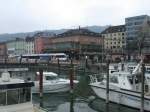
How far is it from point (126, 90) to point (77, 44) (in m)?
99.0

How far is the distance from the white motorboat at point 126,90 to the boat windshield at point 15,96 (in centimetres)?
1261

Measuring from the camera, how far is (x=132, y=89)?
30.4 metres

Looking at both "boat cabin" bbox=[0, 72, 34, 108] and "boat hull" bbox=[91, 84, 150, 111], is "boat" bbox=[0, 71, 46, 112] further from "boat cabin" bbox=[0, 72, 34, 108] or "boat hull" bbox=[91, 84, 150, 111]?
"boat hull" bbox=[91, 84, 150, 111]

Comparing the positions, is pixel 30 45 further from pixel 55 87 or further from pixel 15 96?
pixel 15 96

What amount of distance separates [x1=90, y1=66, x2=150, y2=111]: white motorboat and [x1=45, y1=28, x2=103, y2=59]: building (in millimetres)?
77378

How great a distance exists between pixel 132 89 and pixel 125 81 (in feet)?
3.75

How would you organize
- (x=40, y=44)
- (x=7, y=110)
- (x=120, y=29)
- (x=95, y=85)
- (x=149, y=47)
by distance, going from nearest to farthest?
(x=7, y=110)
(x=95, y=85)
(x=149, y=47)
(x=40, y=44)
(x=120, y=29)

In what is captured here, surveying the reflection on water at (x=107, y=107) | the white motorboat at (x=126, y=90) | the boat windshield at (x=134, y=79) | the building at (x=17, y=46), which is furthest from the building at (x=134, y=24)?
the boat windshield at (x=134, y=79)

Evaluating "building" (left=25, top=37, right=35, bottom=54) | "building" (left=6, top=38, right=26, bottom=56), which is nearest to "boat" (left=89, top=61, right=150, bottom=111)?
"building" (left=25, top=37, right=35, bottom=54)

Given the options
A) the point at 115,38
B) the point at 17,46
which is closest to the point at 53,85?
the point at 115,38

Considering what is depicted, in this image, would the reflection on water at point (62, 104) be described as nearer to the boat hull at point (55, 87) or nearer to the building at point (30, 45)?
the boat hull at point (55, 87)

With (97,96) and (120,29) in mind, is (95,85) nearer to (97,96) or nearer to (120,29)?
(97,96)

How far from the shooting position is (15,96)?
18.3m

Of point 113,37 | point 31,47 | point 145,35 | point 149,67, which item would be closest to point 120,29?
point 113,37
